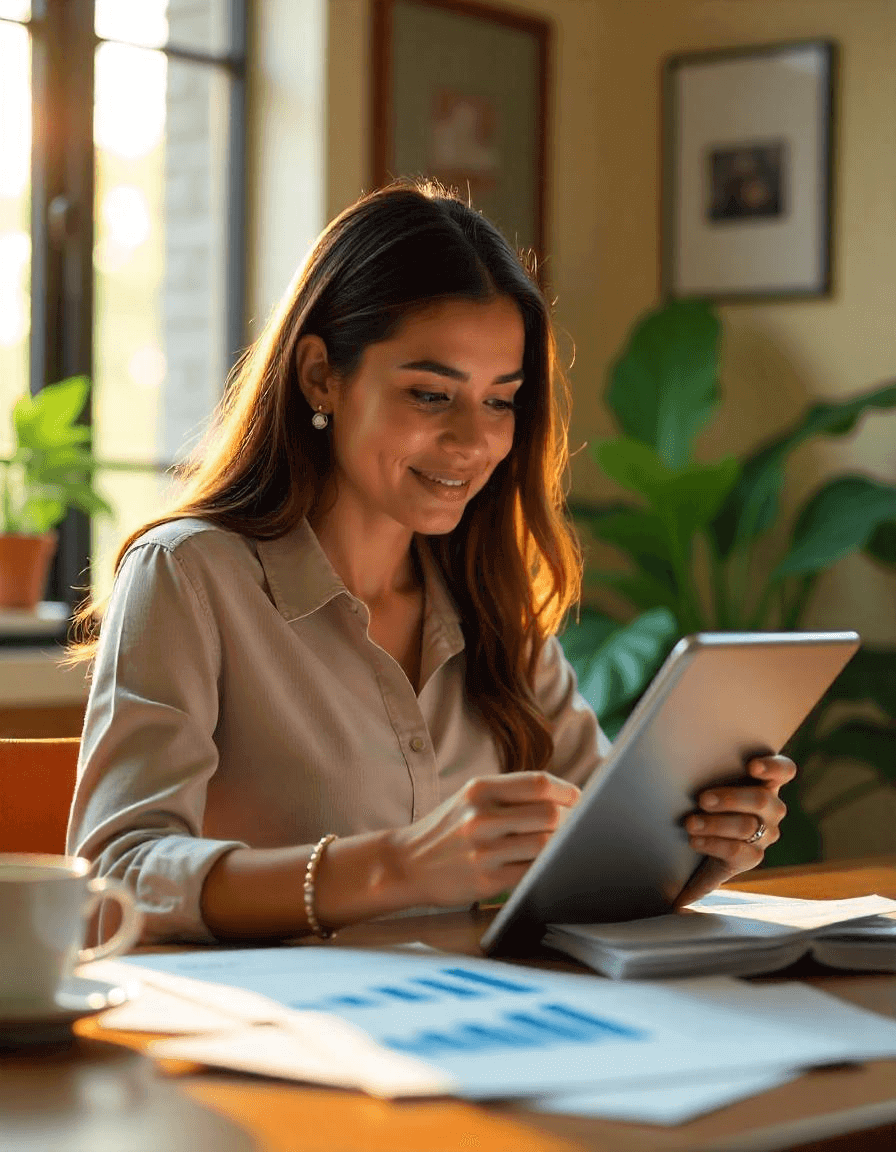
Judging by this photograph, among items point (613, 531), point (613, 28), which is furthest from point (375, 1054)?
point (613, 28)

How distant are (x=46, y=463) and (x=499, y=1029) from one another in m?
2.41

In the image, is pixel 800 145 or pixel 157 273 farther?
pixel 800 145

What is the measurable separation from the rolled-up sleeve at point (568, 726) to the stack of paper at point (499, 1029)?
2.38 ft

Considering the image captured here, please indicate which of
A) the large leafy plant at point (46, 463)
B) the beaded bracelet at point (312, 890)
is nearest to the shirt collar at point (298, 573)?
the beaded bracelet at point (312, 890)

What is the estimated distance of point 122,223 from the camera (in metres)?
3.65

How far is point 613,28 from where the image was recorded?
4328 mm

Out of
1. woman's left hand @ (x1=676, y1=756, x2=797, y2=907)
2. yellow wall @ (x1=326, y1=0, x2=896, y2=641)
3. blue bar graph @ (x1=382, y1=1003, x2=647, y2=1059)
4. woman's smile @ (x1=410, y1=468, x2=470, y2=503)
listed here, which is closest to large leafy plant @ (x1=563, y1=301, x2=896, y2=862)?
yellow wall @ (x1=326, y1=0, x2=896, y2=641)

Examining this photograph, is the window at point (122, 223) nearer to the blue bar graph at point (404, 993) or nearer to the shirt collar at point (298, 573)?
the shirt collar at point (298, 573)

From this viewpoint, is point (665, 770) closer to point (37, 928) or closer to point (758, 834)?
point (758, 834)

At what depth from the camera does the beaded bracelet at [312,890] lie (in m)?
1.25

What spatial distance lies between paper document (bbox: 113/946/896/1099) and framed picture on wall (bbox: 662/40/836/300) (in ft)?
10.3

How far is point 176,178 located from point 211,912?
2.73 metres

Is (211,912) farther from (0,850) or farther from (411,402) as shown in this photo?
(411,402)

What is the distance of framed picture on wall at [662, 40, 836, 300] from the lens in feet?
13.1
